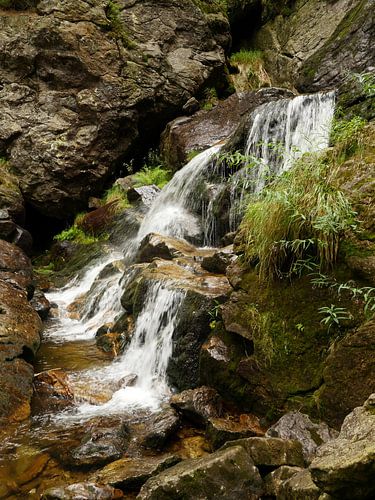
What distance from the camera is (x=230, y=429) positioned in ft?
12.9

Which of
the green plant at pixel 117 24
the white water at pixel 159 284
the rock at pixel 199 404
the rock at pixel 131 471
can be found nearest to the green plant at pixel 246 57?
the green plant at pixel 117 24

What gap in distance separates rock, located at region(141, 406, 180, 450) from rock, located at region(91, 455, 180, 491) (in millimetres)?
236

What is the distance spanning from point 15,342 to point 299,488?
4.35 m

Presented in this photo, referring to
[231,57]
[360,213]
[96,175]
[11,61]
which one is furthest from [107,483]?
[231,57]

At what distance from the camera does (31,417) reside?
15.8 ft

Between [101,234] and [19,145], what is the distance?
3896 millimetres

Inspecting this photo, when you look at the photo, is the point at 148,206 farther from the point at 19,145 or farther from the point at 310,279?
the point at 310,279

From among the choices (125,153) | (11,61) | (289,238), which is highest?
(11,61)

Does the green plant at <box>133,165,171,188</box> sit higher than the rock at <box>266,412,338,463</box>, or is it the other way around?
the green plant at <box>133,165,171,188</box>

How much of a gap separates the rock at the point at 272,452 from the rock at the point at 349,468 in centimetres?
82

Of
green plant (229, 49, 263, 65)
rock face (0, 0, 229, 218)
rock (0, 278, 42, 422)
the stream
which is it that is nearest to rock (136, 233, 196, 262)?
the stream

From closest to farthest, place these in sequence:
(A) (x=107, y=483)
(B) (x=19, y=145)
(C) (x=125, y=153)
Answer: (A) (x=107, y=483) < (B) (x=19, y=145) < (C) (x=125, y=153)

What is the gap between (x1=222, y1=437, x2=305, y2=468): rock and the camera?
3.01 meters

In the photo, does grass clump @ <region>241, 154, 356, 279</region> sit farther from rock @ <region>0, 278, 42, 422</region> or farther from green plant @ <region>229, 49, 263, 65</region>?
green plant @ <region>229, 49, 263, 65</region>
